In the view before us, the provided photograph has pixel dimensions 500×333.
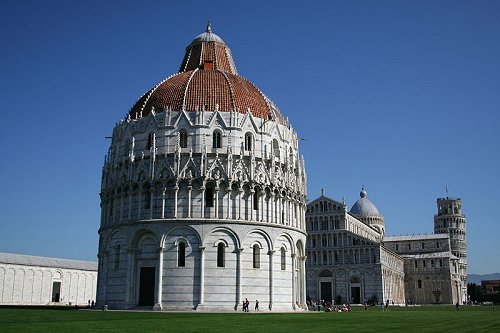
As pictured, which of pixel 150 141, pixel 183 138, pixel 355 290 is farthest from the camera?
pixel 355 290

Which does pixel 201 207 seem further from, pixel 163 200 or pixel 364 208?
pixel 364 208

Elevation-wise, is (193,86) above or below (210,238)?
above

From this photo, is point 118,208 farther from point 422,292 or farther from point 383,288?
point 422,292

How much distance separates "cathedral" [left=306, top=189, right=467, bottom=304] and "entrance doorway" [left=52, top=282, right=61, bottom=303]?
45558 millimetres

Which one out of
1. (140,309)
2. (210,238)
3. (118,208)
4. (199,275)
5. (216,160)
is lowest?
(140,309)

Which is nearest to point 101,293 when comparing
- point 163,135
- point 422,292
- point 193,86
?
point 163,135

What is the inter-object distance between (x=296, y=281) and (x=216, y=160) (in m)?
15.7

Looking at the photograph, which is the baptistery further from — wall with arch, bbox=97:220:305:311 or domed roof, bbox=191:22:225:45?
domed roof, bbox=191:22:225:45

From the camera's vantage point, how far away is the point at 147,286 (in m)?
47.1

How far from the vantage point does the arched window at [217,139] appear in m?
50.2

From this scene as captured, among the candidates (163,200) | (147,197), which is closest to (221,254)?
(163,200)

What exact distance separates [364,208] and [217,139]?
312 ft

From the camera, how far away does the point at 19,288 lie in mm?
84750

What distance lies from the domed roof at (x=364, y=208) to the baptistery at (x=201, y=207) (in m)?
86.5
